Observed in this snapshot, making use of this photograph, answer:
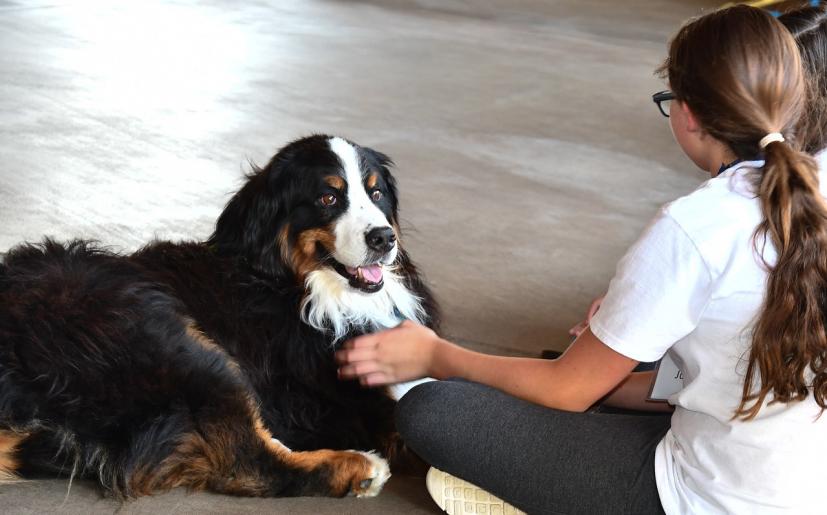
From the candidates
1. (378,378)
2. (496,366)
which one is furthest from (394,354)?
(496,366)

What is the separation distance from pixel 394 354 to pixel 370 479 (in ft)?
1.11

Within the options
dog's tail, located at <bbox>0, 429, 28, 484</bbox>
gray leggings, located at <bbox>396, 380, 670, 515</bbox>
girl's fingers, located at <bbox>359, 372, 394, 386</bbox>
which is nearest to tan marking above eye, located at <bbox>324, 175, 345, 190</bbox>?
girl's fingers, located at <bbox>359, 372, 394, 386</bbox>

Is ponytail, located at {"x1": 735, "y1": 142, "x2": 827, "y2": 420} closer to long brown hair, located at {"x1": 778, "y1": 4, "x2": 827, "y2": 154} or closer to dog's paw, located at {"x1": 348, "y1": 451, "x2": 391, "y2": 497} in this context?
long brown hair, located at {"x1": 778, "y1": 4, "x2": 827, "y2": 154}

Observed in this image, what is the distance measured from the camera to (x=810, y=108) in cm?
209

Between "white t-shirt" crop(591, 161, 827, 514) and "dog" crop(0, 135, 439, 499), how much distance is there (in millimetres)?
882

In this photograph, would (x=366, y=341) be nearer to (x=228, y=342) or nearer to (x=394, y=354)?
(x=394, y=354)

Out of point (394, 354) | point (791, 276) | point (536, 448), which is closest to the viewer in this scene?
point (791, 276)

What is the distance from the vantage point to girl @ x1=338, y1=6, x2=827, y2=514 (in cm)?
176

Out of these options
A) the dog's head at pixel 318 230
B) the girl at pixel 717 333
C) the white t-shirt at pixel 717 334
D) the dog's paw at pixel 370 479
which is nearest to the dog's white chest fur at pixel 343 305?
the dog's head at pixel 318 230

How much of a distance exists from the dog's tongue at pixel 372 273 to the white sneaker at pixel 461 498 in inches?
24.5

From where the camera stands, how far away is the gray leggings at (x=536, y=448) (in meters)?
2.05

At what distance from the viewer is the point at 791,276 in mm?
1744

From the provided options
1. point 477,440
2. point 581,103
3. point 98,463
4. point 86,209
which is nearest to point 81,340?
point 98,463

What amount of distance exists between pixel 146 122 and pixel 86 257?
3782 millimetres
